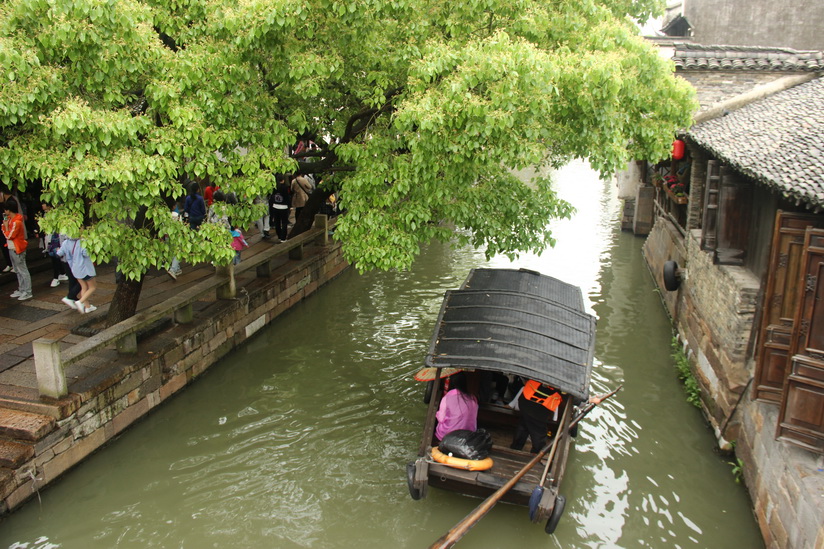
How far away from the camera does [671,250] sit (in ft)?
48.3

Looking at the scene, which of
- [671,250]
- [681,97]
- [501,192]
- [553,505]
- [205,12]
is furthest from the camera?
[671,250]

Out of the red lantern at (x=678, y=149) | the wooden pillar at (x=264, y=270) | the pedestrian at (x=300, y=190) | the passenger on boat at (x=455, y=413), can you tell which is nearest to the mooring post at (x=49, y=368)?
the passenger on boat at (x=455, y=413)

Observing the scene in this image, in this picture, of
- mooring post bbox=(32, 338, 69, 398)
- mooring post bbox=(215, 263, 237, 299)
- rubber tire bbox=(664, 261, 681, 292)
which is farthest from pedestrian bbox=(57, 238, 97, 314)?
rubber tire bbox=(664, 261, 681, 292)

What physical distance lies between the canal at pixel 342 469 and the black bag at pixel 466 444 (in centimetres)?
79

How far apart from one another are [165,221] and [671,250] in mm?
11349

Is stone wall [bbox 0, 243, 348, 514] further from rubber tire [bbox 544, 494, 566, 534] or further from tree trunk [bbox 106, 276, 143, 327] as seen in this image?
rubber tire [bbox 544, 494, 566, 534]

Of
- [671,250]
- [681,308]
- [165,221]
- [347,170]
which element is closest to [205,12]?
[165,221]

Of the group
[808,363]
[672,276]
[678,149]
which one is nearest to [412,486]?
[808,363]

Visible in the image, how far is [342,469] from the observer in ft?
26.4

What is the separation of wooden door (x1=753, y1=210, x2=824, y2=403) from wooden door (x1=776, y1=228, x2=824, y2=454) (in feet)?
2.33

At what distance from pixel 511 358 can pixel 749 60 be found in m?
8.96

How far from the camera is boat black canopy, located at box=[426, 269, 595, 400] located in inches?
281

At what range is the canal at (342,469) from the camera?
697cm

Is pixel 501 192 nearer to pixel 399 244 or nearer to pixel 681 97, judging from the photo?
pixel 399 244
